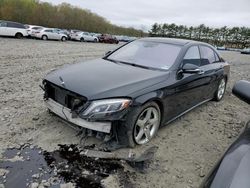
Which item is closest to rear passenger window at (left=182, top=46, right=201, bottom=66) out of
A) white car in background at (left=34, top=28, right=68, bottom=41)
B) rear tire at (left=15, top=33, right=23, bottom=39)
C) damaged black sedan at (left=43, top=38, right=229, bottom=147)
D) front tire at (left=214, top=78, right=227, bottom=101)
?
damaged black sedan at (left=43, top=38, right=229, bottom=147)

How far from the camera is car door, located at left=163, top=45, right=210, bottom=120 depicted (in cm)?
385

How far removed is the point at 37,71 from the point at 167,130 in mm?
5327

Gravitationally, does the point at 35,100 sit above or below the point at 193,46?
below

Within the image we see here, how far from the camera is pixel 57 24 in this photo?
50156mm

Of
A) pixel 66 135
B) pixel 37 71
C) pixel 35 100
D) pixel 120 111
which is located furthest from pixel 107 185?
pixel 37 71

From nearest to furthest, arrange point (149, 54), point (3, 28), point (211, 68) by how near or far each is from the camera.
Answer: point (149, 54)
point (211, 68)
point (3, 28)

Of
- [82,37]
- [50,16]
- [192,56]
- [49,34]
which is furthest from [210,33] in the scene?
[192,56]

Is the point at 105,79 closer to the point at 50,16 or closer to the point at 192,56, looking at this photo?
the point at 192,56

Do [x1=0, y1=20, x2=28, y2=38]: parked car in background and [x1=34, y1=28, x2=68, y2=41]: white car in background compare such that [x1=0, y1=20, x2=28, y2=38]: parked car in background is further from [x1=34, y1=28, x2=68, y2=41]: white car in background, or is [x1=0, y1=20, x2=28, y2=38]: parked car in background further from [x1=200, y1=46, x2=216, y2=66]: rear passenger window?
[x1=200, y1=46, x2=216, y2=66]: rear passenger window

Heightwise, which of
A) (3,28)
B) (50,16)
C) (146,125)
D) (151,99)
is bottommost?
(146,125)

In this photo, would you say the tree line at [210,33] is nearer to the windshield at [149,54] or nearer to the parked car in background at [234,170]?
the windshield at [149,54]

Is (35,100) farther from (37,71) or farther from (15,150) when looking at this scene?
(37,71)

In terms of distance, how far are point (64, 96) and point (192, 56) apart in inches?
98.6

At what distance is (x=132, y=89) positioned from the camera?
3.21m
